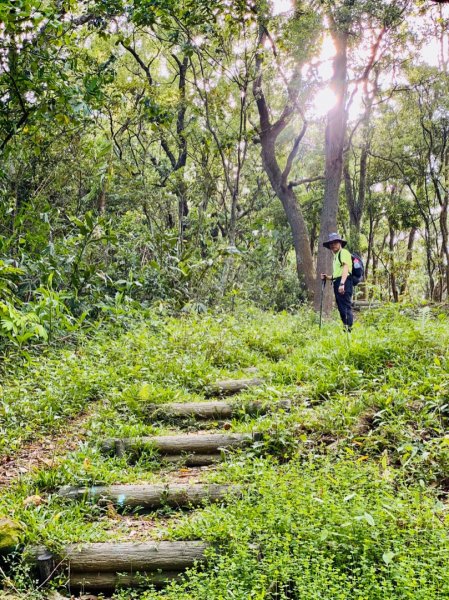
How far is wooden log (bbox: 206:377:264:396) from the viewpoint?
6102 mm

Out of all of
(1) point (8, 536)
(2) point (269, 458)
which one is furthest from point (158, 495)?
(1) point (8, 536)

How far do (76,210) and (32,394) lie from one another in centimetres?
954

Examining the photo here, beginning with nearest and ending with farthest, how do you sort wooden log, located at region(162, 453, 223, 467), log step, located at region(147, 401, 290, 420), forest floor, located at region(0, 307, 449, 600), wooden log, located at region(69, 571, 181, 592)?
forest floor, located at region(0, 307, 449, 600) → wooden log, located at region(69, 571, 181, 592) → wooden log, located at region(162, 453, 223, 467) → log step, located at region(147, 401, 290, 420)

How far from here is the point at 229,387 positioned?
6.15 meters

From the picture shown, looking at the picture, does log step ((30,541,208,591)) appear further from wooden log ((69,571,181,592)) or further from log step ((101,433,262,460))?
log step ((101,433,262,460))

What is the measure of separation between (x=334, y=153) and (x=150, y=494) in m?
12.4

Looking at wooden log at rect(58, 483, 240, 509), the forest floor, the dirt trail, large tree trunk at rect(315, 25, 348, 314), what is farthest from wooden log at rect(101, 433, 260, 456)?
large tree trunk at rect(315, 25, 348, 314)

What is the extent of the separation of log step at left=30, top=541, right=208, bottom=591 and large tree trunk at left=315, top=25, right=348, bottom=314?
36.1ft

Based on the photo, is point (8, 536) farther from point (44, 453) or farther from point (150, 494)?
point (44, 453)

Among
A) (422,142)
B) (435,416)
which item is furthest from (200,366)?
(422,142)

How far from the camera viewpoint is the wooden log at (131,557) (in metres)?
3.36

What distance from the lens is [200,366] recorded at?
6645 mm

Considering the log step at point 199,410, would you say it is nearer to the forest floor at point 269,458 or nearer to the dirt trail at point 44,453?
the forest floor at point 269,458

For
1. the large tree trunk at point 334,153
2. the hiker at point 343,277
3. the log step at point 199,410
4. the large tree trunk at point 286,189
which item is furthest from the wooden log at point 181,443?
the large tree trunk at point 286,189
